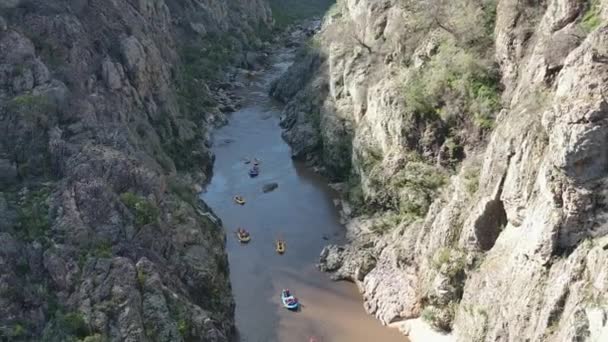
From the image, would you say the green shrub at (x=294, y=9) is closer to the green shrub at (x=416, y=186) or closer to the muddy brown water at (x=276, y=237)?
the muddy brown water at (x=276, y=237)

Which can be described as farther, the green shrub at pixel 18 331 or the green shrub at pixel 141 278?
the green shrub at pixel 141 278

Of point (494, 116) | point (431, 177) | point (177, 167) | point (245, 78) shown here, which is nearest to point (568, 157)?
point (494, 116)

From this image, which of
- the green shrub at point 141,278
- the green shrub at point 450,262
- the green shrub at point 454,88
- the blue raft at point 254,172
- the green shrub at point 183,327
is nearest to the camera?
the green shrub at point 183,327

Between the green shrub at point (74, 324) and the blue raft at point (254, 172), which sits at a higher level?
the green shrub at point (74, 324)

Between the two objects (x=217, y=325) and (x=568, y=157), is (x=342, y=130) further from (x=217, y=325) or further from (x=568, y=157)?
(x=568, y=157)

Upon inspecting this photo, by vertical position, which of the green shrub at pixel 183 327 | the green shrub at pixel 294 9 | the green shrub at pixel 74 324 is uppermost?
the green shrub at pixel 294 9

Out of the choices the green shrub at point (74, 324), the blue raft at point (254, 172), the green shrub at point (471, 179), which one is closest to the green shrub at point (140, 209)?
the green shrub at point (74, 324)

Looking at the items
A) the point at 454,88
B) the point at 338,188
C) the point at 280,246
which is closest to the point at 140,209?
the point at 280,246

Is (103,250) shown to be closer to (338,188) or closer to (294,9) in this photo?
(338,188)
